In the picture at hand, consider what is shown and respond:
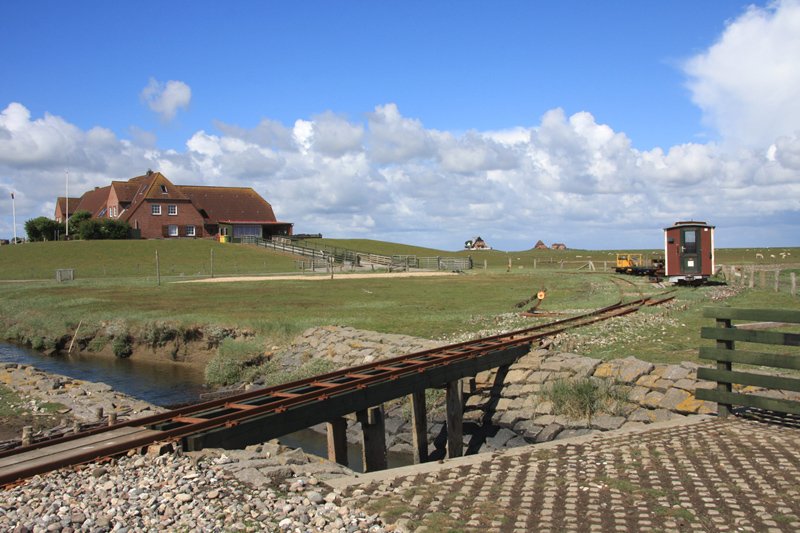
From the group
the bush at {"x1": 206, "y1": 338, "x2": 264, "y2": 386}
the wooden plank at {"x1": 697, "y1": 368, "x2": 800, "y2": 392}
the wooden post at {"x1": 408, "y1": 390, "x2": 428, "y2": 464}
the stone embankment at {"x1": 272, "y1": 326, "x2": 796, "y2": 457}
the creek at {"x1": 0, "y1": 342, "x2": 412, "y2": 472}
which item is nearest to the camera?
the wooden plank at {"x1": 697, "y1": 368, "x2": 800, "y2": 392}

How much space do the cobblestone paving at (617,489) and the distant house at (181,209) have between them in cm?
7940

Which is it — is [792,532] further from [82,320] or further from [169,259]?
[169,259]

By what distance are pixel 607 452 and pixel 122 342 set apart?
74.3 ft

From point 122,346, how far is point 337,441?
17.4m

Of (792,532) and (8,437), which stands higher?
(792,532)

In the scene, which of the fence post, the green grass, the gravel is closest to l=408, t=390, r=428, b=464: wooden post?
the fence post

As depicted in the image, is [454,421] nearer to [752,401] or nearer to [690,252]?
[752,401]

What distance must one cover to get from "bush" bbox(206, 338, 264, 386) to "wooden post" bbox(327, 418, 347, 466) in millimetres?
9447

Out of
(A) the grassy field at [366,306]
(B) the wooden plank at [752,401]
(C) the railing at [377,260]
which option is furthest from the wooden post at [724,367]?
(C) the railing at [377,260]

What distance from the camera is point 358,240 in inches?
4082

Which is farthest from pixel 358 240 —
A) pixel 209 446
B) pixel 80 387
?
pixel 209 446

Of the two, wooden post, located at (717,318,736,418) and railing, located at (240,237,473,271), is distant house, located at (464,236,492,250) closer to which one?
railing, located at (240,237,473,271)

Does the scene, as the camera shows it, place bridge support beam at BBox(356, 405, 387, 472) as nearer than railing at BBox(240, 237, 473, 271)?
Yes

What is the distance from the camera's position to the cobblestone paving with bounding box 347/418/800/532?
6.08 m
